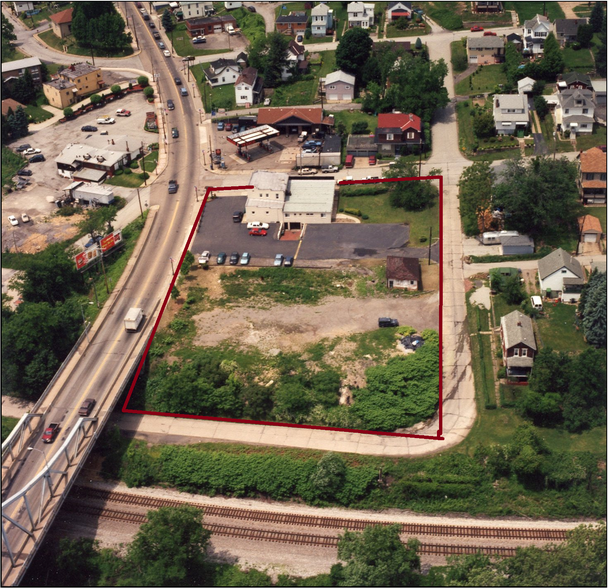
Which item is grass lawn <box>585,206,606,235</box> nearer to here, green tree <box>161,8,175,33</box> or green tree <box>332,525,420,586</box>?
green tree <box>332,525,420,586</box>

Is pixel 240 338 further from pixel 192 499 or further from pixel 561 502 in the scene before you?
pixel 561 502

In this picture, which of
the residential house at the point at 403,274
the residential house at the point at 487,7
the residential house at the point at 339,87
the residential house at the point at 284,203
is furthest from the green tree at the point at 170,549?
the residential house at the point at 487,7

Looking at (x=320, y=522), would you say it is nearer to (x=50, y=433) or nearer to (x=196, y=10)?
(x=50, y=433)

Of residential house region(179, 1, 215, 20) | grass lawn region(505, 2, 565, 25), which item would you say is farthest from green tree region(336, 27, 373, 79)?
residential house region(179, 1, 215, 20)

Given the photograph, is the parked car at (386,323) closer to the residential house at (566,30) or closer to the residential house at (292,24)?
the residential house at (566,30)

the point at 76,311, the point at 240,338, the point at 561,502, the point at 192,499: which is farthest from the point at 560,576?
the point at 76,311

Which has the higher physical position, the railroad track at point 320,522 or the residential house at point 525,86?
the residential house at point 525,86
